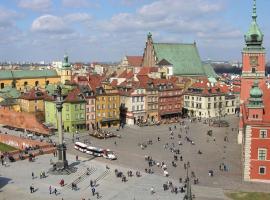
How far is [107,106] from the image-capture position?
8494cm

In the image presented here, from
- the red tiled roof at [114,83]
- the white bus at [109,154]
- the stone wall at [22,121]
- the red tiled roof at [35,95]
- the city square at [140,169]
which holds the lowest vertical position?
the city square at [140,169]

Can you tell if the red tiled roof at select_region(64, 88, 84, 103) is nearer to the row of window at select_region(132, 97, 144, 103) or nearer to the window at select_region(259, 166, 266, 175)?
the row of window at select_region(132, 97, 144, 103)

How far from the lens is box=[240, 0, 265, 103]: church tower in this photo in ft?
225

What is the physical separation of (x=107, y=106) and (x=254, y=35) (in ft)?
101

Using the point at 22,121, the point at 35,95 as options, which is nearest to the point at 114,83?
the point at 35,95

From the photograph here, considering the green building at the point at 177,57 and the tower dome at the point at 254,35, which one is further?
the green building at the point at 177,57

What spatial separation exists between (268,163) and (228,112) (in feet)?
184

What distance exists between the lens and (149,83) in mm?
92688

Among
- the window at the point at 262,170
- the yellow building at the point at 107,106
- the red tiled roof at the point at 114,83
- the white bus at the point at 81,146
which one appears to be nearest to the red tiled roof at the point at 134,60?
the red tiled roof at the point at 114,83

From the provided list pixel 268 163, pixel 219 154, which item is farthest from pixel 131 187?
pixel 219 154

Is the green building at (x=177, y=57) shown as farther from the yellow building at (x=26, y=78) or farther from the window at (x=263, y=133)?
the window at (x=263, y=133)

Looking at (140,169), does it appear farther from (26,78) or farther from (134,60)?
(134,60)

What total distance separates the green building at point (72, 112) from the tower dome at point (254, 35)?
30.7m

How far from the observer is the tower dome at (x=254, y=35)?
67.7m
